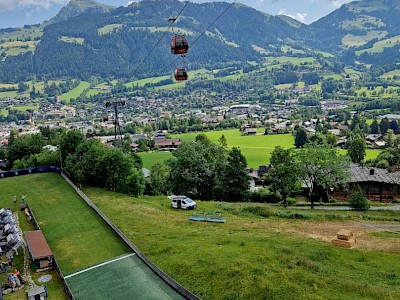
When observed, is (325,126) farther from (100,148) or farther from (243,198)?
(100,148)

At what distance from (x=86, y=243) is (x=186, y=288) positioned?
34.7ft

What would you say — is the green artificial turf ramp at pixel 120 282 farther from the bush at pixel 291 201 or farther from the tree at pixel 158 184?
the tree at pixel 158 184

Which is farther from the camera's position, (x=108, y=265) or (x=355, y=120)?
(x=355, y=120)

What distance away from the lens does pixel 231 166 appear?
50.1 m

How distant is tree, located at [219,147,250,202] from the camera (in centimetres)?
5038

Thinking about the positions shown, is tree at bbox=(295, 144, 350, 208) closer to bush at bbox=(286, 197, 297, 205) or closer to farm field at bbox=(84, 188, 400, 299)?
bush at bbox=(286, 197, 297, 205)

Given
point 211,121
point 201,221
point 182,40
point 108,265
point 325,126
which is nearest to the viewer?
point 108,265

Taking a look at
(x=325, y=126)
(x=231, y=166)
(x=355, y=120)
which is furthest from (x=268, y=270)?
(x=355, y=120)

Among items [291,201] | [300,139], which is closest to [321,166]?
[291,201]

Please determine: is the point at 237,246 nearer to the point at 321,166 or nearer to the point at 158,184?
the point at 321,166

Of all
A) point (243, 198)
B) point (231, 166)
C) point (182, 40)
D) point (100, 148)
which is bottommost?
point (243, 198)

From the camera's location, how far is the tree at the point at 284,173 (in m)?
45.8

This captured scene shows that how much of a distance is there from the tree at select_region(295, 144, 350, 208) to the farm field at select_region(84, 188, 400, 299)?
11.6 m

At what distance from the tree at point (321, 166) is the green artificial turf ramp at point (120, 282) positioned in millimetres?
27789
